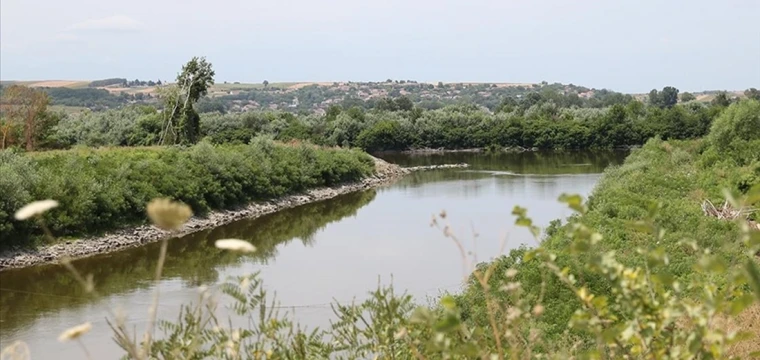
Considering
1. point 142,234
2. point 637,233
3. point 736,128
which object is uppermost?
point 736,128

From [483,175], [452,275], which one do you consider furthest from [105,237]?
[483,175]

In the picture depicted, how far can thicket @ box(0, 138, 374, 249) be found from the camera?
76.5ft

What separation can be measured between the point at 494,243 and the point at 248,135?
33.2 meters

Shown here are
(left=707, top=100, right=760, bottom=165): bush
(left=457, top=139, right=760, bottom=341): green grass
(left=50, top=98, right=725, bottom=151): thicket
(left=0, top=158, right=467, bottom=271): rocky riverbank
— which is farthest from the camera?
(left=50, top=98, right=725, bottom=151): thicket

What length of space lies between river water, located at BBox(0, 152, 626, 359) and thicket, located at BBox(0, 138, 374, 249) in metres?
1.67

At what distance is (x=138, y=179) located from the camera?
28484 mm

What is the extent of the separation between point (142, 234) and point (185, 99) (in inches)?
723

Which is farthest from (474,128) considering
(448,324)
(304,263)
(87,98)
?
(87,98)

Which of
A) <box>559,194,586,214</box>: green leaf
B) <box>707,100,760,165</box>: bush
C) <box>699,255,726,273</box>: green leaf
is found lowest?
<box>707,100,760,165</box>: bush

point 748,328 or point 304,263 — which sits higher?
point 748,328

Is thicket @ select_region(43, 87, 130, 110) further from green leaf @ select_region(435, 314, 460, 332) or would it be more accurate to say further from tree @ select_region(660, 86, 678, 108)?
green leaf @ select_region(435, 314, 460, 332)

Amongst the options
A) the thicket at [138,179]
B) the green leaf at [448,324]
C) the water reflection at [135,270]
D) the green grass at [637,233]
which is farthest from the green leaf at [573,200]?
the thicket at [138,179]

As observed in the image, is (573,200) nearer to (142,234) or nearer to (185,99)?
(142,234)

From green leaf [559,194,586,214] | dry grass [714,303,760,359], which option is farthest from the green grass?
dry grass [714,303,760,359]
